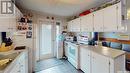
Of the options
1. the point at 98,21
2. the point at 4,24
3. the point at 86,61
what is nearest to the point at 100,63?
the point at 86,61

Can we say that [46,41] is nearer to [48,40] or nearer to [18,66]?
[48,40]

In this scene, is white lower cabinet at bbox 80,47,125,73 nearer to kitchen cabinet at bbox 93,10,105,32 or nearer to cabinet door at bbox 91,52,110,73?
cabinet door at bbox 91,52,110,73

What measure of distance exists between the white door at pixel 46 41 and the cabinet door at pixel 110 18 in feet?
10.7

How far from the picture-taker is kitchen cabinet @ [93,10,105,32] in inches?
107

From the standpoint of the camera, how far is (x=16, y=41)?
123 inches

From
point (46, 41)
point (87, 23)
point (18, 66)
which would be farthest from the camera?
point (46, 41)

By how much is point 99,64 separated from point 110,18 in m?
1.13

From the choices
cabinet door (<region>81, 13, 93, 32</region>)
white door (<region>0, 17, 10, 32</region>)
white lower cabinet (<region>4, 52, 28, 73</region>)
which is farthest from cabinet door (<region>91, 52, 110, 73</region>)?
white door (<region>0, 17, 10, 32</region>)

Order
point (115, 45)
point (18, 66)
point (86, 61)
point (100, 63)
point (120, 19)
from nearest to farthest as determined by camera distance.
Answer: point (18, 66)
point (120, 19)
point (100, 63)
point (115, 45)
point (86, 61)

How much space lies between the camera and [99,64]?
7.87 feet

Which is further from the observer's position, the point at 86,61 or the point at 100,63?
the point at 86,61

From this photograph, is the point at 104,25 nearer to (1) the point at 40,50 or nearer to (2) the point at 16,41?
(2) the point at 16,41

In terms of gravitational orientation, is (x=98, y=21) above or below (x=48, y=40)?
above

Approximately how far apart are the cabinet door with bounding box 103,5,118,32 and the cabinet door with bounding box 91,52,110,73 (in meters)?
0.71
